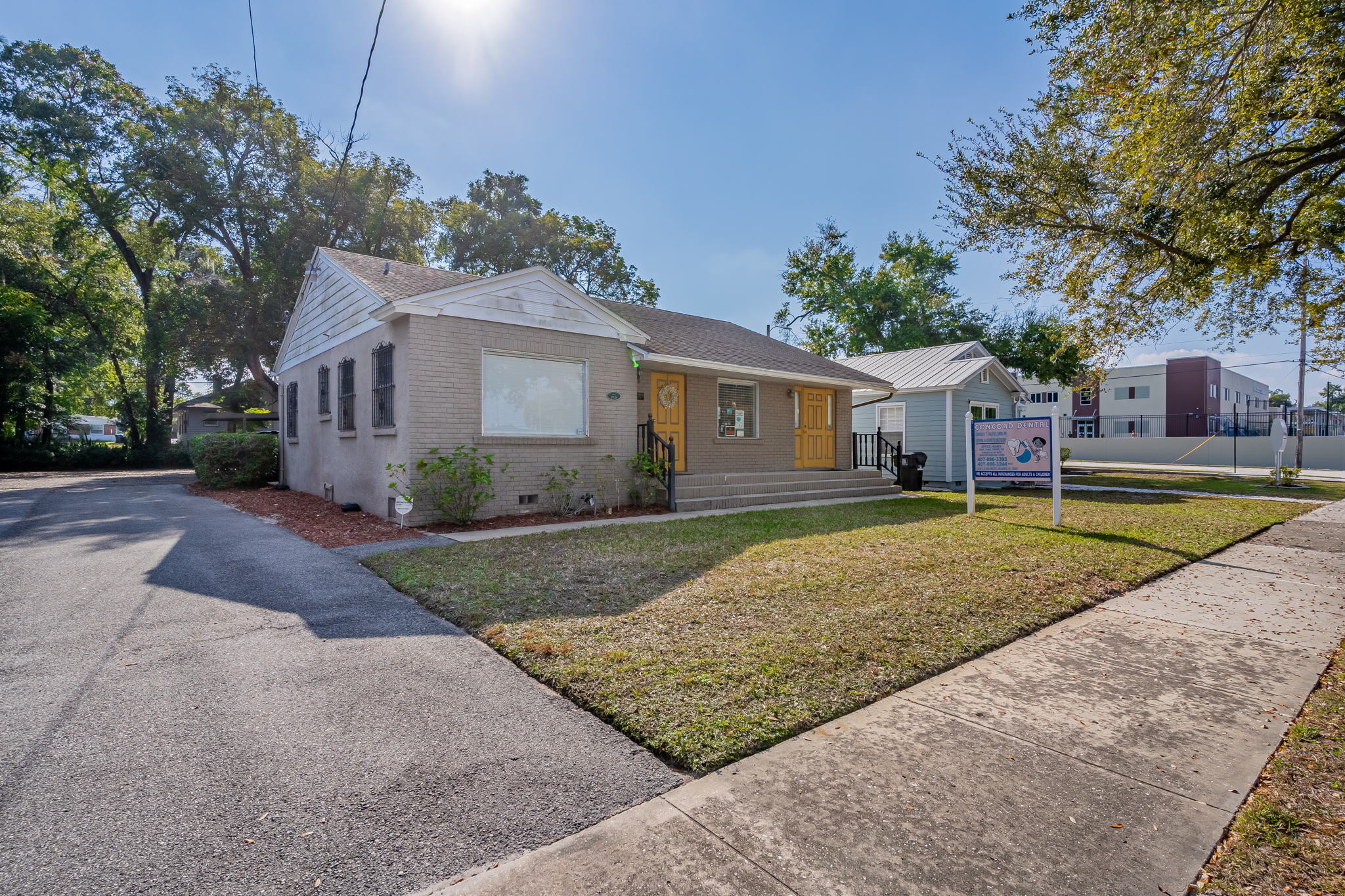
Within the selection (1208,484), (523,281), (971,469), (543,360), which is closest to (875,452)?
(971,469)

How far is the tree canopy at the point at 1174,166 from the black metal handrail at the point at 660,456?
5.99 metres

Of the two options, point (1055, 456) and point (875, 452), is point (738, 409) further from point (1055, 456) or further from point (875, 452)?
point (1055, 456)

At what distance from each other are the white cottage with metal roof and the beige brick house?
2984 millimetres

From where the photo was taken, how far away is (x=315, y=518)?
9375mm

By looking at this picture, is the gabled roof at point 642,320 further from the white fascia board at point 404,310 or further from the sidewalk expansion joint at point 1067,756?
the sidewalk expansion joint at point 1067,756

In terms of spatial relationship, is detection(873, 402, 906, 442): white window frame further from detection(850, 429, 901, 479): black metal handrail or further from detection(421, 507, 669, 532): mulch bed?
detection(421, 507, 669, 532): mulch bed

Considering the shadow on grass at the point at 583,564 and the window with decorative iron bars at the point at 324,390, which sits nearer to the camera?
the shadow on grass at the point at 583,564

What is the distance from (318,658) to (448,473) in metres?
5.07

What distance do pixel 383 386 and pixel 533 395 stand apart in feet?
7.44

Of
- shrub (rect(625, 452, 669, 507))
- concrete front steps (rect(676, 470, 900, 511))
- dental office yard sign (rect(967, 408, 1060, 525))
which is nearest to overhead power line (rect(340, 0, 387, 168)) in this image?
shrub (rect(625, 452, 669, 507))

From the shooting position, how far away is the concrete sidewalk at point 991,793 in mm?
1895

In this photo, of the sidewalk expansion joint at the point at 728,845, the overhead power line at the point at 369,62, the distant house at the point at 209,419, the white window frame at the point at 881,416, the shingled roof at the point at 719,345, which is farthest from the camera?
the distant house at the point at 209,419

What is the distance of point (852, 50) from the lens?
9.88 m

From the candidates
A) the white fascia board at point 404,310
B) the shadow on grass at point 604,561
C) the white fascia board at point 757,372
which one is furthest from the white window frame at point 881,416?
the white fascia board at point 404,310
